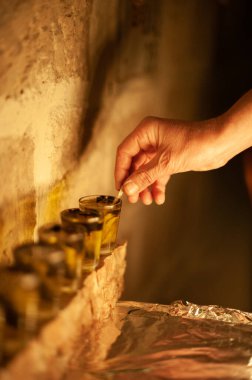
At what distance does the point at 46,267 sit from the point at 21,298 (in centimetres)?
6

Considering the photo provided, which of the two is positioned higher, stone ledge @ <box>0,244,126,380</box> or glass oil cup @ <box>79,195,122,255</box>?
glass oil cup @ <box>79,195,122,255</box>

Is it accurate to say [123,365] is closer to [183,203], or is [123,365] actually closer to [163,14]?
[163,14]

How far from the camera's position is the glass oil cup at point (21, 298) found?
707 millimetres

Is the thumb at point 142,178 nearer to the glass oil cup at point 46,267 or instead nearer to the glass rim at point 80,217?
the glass rim at point 80,217

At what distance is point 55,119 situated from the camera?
123 cm

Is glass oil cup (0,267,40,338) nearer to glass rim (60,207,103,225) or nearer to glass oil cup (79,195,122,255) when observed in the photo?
glass rim (60,207,103,225)

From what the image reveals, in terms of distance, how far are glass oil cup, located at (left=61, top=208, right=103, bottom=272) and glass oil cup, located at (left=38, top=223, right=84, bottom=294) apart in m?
0.07

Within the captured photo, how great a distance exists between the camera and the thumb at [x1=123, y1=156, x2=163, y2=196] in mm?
1185

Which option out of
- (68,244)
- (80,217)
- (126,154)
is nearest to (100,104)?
(126,154)

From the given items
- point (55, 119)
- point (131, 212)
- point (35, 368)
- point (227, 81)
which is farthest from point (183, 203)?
point (35, 368)

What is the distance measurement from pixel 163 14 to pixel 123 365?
4.93 ft

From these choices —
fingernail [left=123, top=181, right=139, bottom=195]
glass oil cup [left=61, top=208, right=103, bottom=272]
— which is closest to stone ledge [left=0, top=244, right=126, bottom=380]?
glass oil cup [left=61, top=208, right=103, bottom=272]

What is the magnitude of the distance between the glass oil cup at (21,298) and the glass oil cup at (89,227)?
8.7 inches

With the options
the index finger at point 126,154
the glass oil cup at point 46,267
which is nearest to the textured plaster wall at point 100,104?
the index finger at point 126,154
